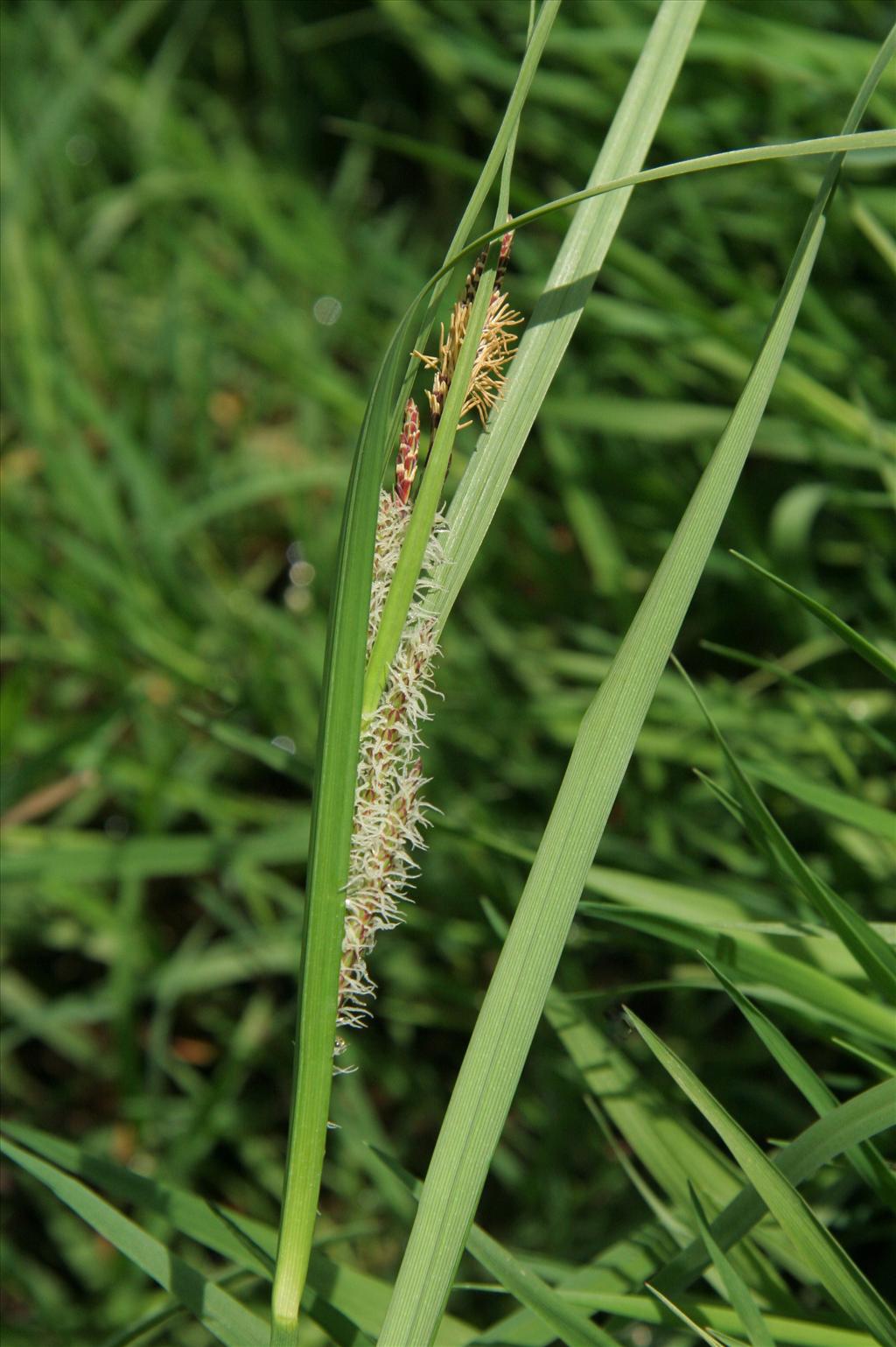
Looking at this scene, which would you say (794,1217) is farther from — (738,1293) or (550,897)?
(550,897)

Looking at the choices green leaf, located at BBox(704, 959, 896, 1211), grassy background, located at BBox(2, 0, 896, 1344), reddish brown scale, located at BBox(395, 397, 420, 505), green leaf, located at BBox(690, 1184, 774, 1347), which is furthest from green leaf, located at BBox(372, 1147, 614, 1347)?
reddish brown scale, located at BBox(395, 397, 420, 505)

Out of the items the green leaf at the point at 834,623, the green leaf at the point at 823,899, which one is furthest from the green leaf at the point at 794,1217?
the green leaf at the point at 834,623

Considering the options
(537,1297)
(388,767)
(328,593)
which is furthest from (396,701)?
(328,593)

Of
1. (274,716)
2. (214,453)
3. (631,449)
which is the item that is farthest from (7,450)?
(631,449)

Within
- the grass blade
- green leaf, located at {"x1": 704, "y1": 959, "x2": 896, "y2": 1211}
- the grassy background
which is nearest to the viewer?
the grass blade

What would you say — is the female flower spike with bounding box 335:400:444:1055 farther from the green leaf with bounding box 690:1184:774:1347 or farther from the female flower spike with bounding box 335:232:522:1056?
the green leaf with bounding box 690:1184:774:1347

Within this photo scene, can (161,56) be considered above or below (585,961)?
above

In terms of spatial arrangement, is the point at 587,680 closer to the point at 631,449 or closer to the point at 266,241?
the point at 631,449

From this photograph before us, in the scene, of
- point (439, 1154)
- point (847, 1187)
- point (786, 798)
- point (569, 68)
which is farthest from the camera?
point (569, 68)
